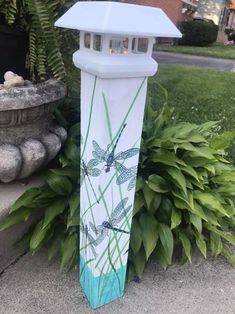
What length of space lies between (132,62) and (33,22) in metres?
0.94

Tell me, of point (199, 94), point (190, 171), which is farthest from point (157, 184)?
point (199, 94)

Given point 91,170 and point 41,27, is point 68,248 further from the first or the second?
point 41,27

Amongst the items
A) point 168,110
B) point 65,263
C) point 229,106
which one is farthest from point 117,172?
point 229,106

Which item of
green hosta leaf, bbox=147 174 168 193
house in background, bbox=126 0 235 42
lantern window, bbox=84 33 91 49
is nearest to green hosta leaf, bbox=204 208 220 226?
green hosta leaf, bbox=147 174 168 193

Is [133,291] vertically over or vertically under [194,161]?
under

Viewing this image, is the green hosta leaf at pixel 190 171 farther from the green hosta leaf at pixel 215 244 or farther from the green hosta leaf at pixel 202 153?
the green hosta leaf at pixel 215 244

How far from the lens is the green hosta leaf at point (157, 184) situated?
242cm

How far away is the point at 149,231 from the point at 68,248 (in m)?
0.49

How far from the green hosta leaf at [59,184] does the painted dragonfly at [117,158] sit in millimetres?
575

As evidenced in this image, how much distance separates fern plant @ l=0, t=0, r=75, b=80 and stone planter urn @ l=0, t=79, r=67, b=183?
122 millimetres

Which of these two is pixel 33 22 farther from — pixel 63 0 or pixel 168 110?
pixel 168 110

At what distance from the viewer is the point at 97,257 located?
2.02 meters

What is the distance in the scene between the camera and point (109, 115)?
5.50 feet

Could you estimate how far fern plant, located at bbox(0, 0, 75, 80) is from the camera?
2248 millimetres
